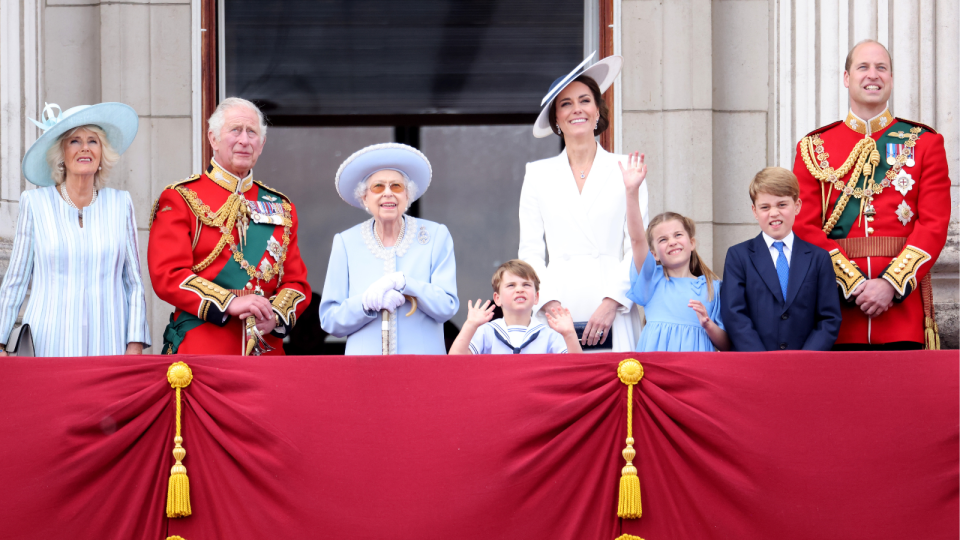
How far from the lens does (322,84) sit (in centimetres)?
666

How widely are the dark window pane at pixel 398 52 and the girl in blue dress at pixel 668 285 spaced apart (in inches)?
106

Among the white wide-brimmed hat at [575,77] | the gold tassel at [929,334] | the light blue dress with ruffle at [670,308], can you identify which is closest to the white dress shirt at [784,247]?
the light blue dress with ruffle at [670,308]

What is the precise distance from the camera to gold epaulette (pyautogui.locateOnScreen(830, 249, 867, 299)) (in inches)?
160

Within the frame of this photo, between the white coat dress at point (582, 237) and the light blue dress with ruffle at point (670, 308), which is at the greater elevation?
the white coat dress at point (582, 237)

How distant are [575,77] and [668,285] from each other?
1.11 metres

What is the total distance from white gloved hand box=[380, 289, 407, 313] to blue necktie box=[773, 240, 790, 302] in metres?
1.48

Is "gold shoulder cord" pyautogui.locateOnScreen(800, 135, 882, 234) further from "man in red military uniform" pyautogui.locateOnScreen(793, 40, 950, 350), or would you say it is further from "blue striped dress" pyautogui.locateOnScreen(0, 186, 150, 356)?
"blue striped dress" pyautogui.locateOnScreen(0, 186, 150, 356)

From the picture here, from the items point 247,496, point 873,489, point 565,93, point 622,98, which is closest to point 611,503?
point 873,489

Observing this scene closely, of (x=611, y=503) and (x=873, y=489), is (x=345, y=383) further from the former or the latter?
(x=873, y=489)

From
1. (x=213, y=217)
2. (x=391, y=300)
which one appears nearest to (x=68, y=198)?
(x=213, y=217)

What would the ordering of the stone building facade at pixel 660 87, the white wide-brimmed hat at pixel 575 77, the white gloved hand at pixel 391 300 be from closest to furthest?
the white gloved hand at pixel 391 300
the white wide-brimmed hat at pixel 575 77
the stone building facade at pixel 660 87

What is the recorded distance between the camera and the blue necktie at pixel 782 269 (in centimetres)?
395

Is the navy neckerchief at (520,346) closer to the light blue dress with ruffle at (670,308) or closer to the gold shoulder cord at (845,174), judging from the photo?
the light blue dress with ruffle at (670,308)

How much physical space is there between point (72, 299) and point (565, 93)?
228 cm
